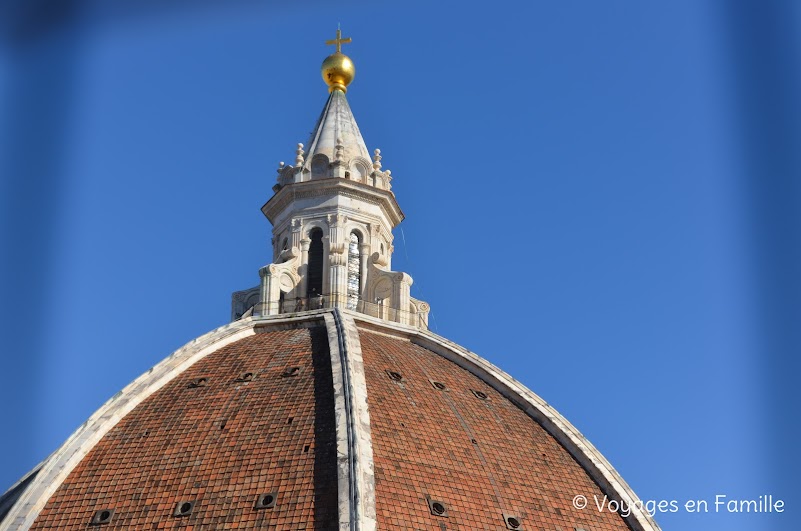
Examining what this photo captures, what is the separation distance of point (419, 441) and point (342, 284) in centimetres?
888

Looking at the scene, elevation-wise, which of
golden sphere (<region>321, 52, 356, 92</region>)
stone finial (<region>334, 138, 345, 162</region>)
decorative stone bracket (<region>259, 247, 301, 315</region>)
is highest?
golden sphere (<region>321, 52, 356, 92</region>)

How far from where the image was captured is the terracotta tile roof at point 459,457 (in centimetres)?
3612

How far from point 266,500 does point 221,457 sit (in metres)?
1.91

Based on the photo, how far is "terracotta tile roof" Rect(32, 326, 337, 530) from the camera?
35.4 m

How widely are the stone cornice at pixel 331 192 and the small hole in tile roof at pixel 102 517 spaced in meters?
14.1

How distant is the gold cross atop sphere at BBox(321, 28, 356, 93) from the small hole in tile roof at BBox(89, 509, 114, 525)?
18156mm

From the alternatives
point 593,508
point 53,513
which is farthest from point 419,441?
point 53,513

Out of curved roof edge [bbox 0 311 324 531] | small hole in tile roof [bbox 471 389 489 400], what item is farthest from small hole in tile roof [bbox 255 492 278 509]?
small hole in tile roof [bbox 471 389 489 400]

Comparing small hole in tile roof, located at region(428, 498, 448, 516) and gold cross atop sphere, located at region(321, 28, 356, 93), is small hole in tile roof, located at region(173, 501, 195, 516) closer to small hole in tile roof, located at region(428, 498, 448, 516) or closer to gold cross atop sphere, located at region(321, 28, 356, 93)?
small hole in tile roof, located at region(428, 498, 448, 516)

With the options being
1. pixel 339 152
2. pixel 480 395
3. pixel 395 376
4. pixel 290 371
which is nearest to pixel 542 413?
pixel 480 395

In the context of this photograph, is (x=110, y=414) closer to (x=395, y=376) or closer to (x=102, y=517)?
(x=102, y=517)

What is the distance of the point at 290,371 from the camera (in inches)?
1572

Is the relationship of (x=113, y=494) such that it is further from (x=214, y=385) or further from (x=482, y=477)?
(x=482, y=477)

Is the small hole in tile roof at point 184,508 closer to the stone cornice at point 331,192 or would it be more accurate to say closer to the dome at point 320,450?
the dome at point 320,450
